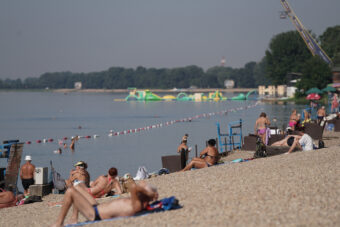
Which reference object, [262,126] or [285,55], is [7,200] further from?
[285,55]

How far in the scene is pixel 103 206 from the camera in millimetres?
9250

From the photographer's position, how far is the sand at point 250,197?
839 cm

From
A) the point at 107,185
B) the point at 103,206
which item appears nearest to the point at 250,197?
the point at 103,206

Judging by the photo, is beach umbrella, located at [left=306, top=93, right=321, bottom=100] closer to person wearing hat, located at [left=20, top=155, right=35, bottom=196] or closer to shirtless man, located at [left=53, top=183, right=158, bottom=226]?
person wearing hat, located at [left=20, top=155, right=35, bottom=196]

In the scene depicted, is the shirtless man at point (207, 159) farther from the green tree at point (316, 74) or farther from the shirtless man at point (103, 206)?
the green tree at point (316, 74)

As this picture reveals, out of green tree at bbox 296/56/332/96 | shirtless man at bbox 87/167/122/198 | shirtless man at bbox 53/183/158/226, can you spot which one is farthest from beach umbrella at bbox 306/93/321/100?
shirtless man at bbox 53/183/158/226

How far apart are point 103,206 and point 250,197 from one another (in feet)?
7.65

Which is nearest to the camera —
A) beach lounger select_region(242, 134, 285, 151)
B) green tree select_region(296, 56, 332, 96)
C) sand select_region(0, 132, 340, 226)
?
sand select_region(0, 132, 340, 226)

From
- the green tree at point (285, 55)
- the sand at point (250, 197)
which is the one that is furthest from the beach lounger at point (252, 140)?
the green tree at point (285, 55)

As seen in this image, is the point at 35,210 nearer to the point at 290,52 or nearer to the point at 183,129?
the point at 183,129

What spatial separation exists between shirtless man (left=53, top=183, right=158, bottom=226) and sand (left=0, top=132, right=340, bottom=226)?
0.16 m

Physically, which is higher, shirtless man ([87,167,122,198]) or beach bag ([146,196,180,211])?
beach bag ([146,196,180,211])

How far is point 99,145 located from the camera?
127 ft

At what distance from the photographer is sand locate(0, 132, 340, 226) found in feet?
27.5
